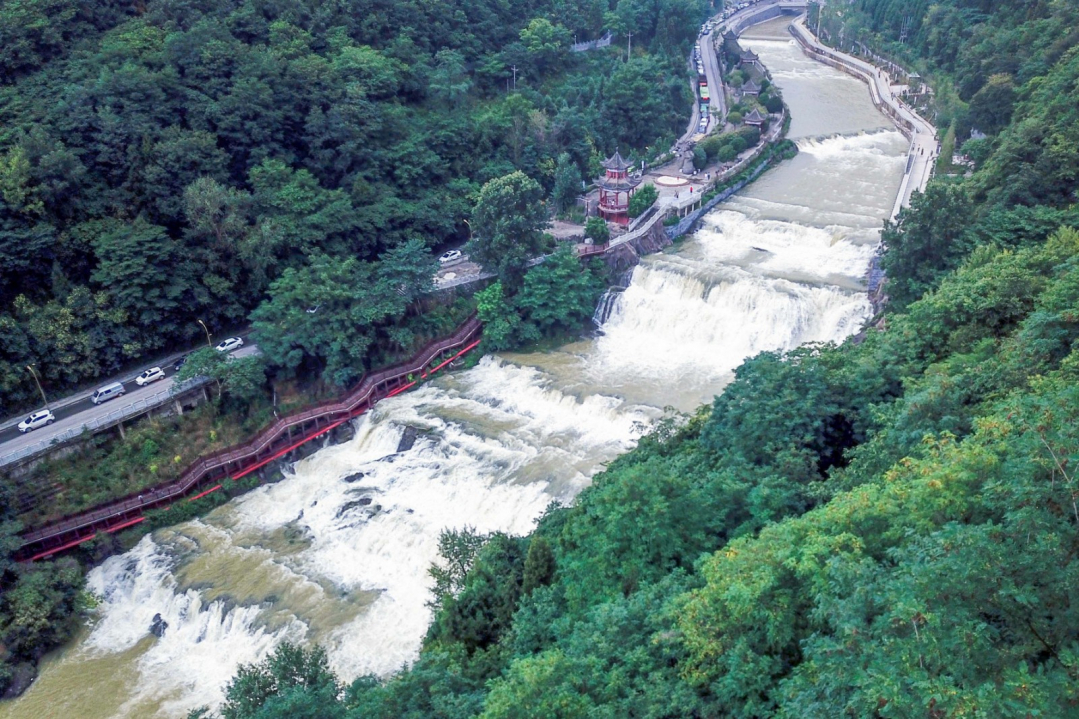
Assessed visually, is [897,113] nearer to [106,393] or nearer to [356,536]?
[356,536]

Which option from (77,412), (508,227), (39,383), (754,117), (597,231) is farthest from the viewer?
(754,117)

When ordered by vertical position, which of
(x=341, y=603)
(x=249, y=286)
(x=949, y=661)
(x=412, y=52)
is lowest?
(x=341, y=603)

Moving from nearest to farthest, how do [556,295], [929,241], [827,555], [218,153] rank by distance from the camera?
[827,555] < [929,241] < [556,295] < [218,153]

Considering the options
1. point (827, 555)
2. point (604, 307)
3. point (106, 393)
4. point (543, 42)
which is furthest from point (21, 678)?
point (543, 42)

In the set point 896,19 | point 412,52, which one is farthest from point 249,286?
point 896,19

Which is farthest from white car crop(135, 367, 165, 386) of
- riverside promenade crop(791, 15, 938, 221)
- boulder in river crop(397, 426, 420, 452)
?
riverside promenade crop(791, 15, 938, 221)

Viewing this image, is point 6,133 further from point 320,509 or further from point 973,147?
point 973,147

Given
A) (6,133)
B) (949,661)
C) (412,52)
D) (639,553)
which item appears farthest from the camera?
(412,52)
